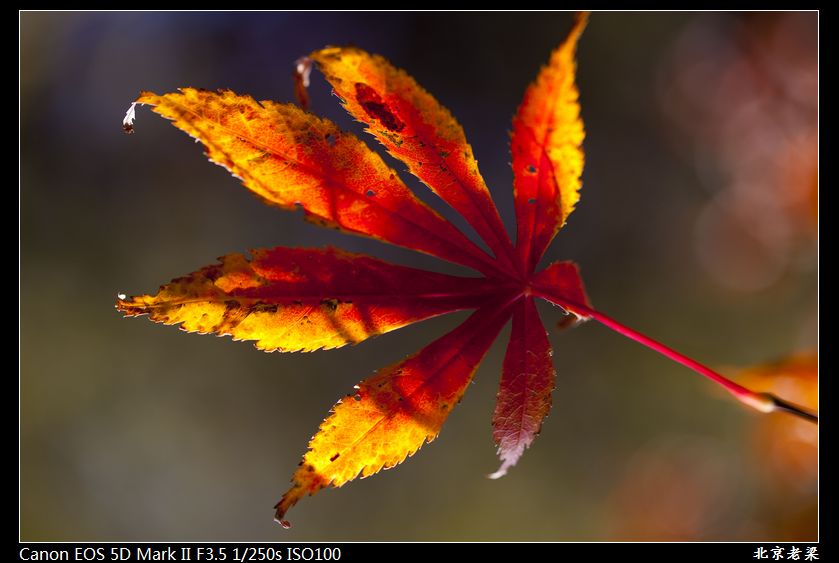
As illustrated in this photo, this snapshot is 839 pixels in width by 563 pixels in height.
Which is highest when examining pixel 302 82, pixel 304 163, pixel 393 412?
pixel 302 82

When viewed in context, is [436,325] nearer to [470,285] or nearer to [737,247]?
[737,247]

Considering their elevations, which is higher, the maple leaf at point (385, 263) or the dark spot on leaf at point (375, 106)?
the dark spot on leaf at point (375, 106)

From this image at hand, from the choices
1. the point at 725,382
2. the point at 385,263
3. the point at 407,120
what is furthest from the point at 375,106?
the point at 725,382

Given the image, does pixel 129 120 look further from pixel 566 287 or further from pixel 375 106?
pixel 566 287

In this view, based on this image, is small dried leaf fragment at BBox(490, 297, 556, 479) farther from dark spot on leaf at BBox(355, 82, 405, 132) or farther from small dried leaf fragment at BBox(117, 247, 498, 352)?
dark spot on leaf at BBox(355, 82, 405, 132)

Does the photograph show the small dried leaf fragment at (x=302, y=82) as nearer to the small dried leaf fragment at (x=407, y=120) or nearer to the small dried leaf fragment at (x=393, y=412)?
the small dried leaf fragment at (x=407, y=120)

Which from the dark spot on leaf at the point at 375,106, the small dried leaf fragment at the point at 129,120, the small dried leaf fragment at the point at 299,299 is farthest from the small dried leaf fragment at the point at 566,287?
the small dried leaf fragment at the point at 129,120
